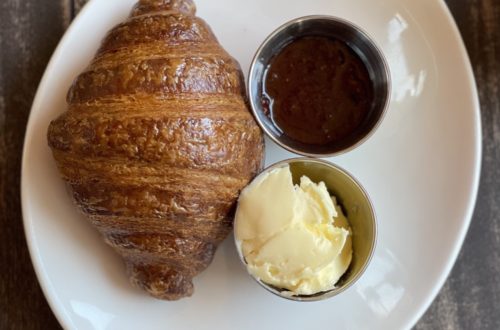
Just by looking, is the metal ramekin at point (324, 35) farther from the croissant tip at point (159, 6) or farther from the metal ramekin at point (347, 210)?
the croissant tip at point (159, 6)

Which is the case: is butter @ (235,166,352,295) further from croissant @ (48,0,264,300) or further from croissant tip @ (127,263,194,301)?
croissant tip @ (127,263,194,301)

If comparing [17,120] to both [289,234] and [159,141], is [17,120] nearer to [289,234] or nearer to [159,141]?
[159,141]

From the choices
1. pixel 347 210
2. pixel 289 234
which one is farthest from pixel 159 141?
pixel 347 210

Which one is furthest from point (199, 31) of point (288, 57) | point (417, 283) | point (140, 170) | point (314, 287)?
point (417, 283)

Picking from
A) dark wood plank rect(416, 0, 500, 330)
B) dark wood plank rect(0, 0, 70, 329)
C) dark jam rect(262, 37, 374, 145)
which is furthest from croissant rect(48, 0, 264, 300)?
dark wood plank rect(416, 0, 500, 330)

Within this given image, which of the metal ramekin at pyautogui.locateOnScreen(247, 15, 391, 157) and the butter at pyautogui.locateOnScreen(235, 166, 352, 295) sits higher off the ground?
the metal ramekin at pyautogui.locateOnScreen(247, 15, 391, 157)

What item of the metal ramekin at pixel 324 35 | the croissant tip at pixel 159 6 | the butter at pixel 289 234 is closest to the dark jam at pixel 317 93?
the metal ramekin at pixel 324 35
